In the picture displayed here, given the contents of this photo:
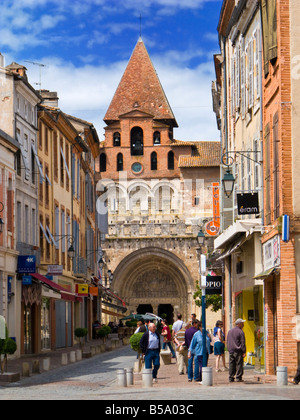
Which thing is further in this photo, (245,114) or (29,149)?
(29,149)

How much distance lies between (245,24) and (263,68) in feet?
13.5

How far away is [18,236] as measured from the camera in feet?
126

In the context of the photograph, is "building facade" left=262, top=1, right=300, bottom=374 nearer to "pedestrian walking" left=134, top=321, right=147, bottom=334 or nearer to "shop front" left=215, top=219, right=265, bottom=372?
"shop front" left=215, top=219, right=265, bottom=372

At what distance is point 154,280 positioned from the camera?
86062 millimetres

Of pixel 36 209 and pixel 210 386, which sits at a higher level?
pixel 36 209

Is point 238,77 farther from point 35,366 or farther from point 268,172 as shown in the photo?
point 35,366

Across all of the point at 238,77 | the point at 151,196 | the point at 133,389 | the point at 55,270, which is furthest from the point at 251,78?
the point at 151,196

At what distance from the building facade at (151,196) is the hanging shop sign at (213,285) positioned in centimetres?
4168

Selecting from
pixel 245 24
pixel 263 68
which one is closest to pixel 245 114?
pixel 245 24

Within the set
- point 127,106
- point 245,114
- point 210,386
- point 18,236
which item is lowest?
point 210,386

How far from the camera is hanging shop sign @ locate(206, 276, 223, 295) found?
38.2m

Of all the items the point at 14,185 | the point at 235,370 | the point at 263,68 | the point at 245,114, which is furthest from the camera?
the point at 14,185
